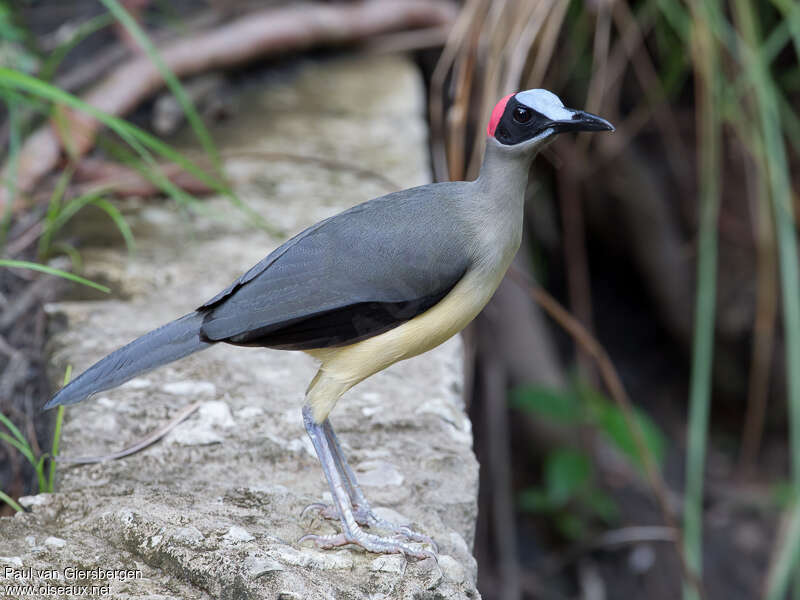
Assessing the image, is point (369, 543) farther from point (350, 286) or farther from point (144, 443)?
point (144, 443)

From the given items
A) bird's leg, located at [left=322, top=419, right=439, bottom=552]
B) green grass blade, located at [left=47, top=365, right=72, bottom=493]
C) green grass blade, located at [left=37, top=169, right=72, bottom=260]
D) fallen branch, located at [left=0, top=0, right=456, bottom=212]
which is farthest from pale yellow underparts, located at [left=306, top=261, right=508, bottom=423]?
fallen branch, located at [left=0, top=0, right=456, bottom=212]

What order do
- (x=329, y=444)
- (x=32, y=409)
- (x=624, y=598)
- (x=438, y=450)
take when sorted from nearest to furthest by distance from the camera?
1. (x=329, y=444)
2. (x=438, y=450)
3. (x=32, y=409)
4. (x=624, y=598)

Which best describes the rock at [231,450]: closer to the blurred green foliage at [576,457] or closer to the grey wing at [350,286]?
the grey wing at [350,286]

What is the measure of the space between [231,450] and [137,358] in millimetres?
389

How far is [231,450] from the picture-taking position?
2100 mm

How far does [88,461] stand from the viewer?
6.57ft

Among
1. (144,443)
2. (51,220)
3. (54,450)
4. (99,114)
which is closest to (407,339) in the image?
Result: (144,443)

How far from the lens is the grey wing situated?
1790mm

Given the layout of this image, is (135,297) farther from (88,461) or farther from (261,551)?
(261,551)

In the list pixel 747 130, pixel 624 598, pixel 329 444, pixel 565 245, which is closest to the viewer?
pixel 329 444

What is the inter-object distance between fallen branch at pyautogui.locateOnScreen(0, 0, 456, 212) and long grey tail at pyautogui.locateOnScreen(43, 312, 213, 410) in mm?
1314

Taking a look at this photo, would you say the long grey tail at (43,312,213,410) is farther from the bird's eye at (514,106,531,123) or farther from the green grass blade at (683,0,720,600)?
the green grass blade at (683,0,720,600)

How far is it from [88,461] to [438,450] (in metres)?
0.77

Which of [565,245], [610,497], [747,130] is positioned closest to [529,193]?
[565,245]
